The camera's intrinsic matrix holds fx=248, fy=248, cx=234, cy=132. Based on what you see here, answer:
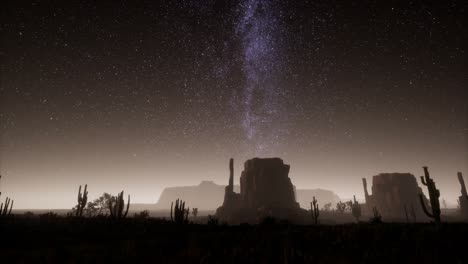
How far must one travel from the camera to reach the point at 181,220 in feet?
61.6

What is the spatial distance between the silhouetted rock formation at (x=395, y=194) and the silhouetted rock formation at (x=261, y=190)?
21.7 m

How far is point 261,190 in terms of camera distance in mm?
57250

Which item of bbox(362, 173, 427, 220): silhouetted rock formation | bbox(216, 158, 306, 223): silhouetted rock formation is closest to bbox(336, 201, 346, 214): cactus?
bbox(362, 173, 427, 220): silhouetted rock formation

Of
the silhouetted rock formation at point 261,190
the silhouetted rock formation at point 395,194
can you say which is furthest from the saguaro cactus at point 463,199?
the silhouetted rock formation at point 261,190

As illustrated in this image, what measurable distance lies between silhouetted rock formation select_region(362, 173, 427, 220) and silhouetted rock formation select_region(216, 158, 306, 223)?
21.7 m

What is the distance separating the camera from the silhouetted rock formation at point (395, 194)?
57.5 meters

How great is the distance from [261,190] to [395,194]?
105 feet

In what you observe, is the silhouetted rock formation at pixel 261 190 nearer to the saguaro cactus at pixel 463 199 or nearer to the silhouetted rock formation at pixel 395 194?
the silhouetted rock formation at pixel 395 194

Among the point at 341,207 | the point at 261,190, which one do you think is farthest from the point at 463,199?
the point at 261,190

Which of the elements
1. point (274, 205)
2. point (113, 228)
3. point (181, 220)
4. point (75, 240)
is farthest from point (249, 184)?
point (75, 240)

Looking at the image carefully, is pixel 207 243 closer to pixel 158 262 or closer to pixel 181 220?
pixel 158 262

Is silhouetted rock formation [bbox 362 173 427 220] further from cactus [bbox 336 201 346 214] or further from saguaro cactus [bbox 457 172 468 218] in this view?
saguaro cactus [bbox 457 172 468 218]

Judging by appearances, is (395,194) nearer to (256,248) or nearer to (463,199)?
(463,199)

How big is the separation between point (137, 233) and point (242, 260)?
344 inches
